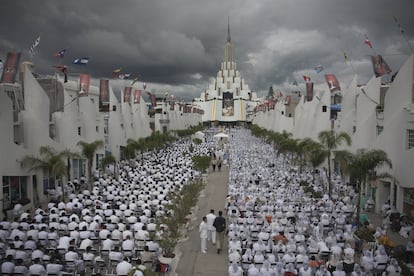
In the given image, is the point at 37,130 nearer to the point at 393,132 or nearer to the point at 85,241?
the point at 85,241

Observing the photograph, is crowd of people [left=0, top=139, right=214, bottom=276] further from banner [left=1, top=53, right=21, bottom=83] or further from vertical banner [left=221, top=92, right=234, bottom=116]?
vertical banner [left=221, top=92, right=234, bottom=116]

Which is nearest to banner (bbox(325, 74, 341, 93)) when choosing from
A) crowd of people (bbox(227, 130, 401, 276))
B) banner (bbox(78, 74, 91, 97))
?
crowd of people (bbox(227, 130, 401, 276))

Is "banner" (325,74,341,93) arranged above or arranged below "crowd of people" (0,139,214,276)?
above

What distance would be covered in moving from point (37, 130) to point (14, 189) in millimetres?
3502

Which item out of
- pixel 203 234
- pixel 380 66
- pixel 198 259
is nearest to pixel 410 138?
pixel 380 66

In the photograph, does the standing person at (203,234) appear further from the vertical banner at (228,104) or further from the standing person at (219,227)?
the vertical banner at (228,104)

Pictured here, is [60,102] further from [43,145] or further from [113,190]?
[113,190]

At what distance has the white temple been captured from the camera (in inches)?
4651

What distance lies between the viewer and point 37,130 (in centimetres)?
1909

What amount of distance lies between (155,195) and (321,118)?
18.4 metres

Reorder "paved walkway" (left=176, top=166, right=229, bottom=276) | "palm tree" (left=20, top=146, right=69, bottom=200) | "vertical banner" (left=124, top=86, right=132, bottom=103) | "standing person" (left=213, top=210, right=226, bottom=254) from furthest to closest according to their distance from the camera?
1. "vertical banner" (left=124, top=86, right=132, bottom=103)
2. "palm tree" (left=20, top=146, right=69, bottom=200)
3. "standing person" (left=213, top=210, right=226, bottom=254)
4. "paved walkway" (left=176, top=166, right=229, bottom=276)

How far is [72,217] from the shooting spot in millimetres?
12641

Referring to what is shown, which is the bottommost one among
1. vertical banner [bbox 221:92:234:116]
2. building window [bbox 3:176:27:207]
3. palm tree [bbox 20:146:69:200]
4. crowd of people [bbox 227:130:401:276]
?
crowd of people [bbox 227:130:401:276]

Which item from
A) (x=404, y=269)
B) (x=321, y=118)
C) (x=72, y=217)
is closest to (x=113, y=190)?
(x=72, y=217)
